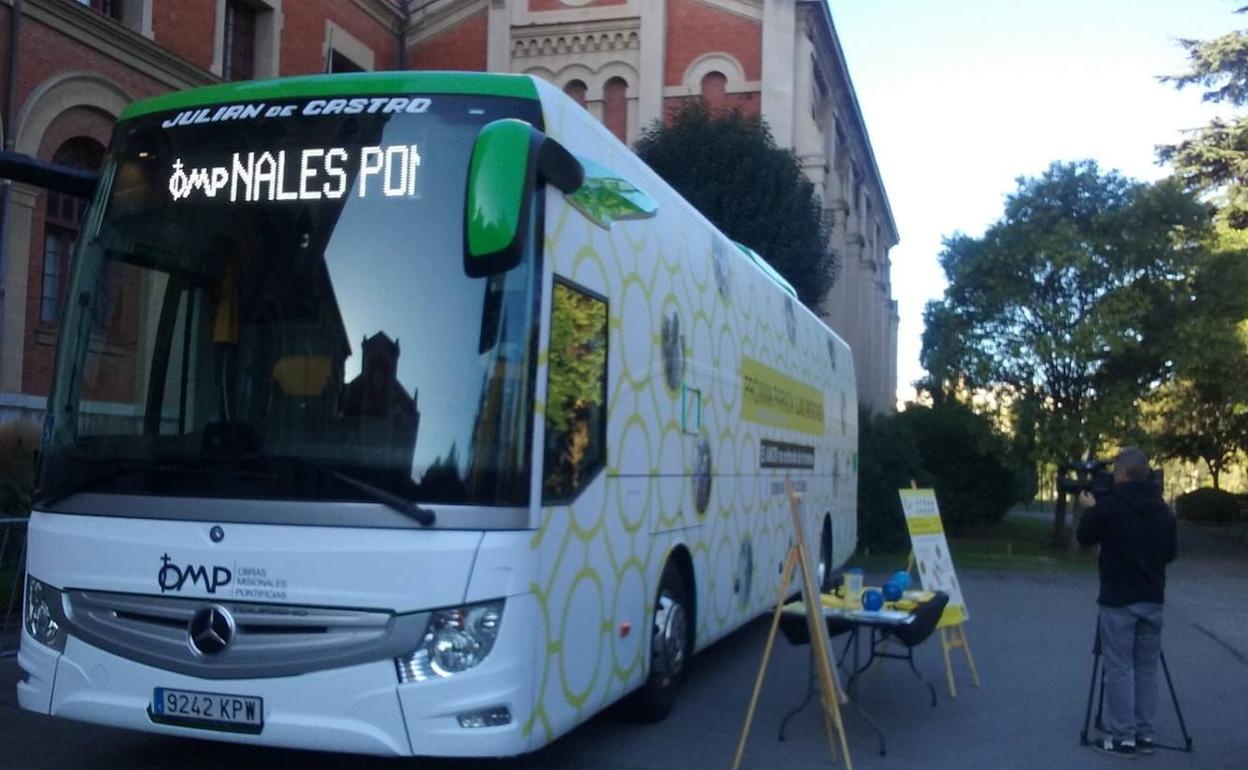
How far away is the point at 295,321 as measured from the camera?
5547mm

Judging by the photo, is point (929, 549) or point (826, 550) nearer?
point (929, 549)

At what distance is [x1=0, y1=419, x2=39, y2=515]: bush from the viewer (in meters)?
12.7

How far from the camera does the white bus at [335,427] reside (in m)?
5.25

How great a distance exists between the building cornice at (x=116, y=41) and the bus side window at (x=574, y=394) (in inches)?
527

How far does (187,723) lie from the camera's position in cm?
545

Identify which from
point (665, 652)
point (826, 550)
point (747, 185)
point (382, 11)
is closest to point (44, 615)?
point (665, 652)

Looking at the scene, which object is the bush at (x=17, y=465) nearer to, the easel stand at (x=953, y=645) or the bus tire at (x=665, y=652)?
the bus tire at (x=665, y=652)

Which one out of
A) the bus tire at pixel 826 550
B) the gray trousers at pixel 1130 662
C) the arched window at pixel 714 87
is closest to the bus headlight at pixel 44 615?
the gray trousers at pixel 1130 662

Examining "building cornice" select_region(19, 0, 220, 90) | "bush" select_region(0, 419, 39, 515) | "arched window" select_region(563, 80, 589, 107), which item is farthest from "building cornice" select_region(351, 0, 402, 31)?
"bush" select_region(0, 419, 39, 515)

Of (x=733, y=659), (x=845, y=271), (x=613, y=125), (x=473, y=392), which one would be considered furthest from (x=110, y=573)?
(x=845, y=271)

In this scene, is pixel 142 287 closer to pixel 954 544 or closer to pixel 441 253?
pixel 441 253

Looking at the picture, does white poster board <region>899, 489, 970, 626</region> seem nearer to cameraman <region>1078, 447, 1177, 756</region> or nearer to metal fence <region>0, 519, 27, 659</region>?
cameraman <region>1078, 447, 1177, 756</region>

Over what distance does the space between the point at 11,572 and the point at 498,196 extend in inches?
257

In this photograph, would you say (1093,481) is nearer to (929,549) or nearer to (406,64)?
(929,549)
